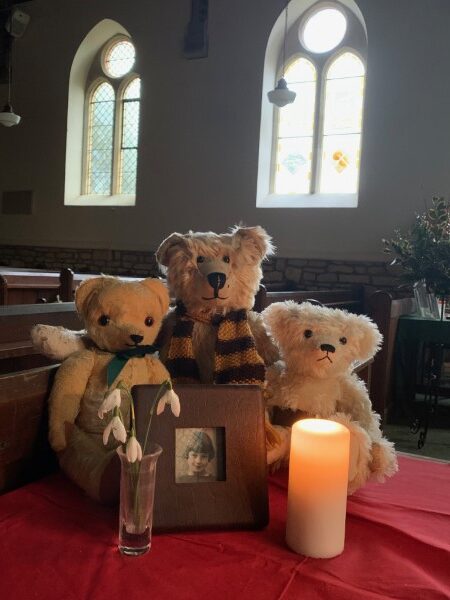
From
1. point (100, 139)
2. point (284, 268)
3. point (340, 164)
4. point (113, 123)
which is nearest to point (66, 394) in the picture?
point (284, 268)

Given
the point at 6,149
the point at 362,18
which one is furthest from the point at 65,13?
the point at 362,18

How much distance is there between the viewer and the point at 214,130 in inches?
251

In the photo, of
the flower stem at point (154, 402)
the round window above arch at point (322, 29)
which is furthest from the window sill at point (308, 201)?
the flower stem at point (154, 402)

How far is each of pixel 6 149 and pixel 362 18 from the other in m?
5.18

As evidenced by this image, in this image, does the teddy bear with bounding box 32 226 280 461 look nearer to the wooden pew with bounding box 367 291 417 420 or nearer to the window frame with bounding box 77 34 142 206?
the wooden pew with bounding box 367 291 417 420

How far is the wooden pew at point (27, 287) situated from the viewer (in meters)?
3.46

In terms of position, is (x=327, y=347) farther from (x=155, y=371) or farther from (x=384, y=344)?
(x=384, y=344)

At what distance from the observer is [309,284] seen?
6.00 metres

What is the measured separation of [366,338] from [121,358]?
0.53m

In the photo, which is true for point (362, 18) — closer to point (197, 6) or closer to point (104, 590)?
point (197, 6)

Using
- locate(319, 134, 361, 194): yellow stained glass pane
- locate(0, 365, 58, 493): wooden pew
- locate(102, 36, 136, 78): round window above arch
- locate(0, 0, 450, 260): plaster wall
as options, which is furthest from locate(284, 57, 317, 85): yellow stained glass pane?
locate(0, 365, 58, 493): wooden pew

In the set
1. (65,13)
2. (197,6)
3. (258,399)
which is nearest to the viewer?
(258,399)

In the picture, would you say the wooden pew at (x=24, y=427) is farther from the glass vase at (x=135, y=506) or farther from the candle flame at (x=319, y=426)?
the candle flame at (x=319, y=426)

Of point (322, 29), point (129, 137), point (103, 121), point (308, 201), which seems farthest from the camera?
point (103, 121)
